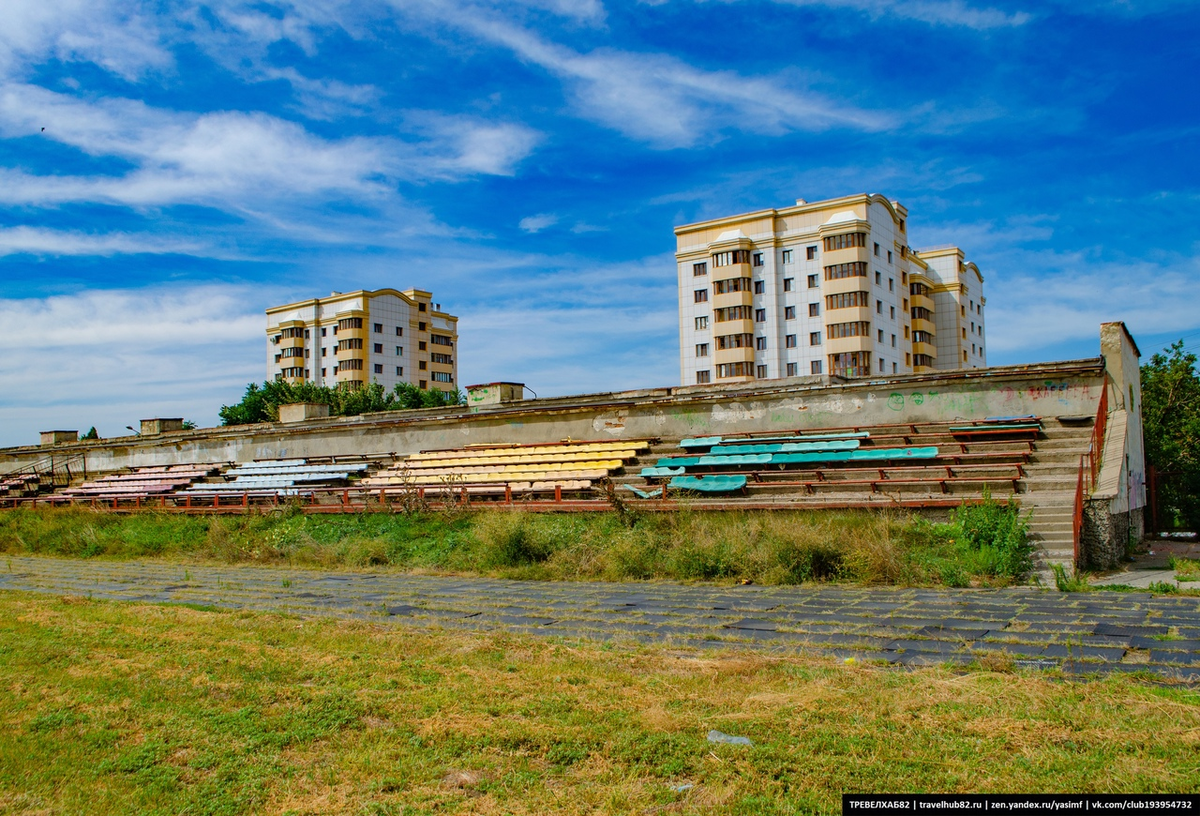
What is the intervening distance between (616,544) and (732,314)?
164ft

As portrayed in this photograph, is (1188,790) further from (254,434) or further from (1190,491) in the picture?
(254,434)

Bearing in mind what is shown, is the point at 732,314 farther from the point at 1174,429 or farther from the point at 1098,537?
the point at 1098,537

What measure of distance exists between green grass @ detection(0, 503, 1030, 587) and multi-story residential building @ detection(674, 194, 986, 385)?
148ft

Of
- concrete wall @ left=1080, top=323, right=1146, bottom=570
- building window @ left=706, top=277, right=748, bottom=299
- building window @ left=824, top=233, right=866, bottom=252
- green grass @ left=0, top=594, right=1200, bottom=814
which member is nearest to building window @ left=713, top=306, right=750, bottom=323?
building window @ left=706, top=277, right=748, bottom=299

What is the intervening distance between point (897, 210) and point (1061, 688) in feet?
212

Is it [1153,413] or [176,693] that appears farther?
[1153,413]

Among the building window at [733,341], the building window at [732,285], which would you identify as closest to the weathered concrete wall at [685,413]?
the building window at [733,341]

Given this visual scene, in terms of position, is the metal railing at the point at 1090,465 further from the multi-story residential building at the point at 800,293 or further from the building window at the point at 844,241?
the building window at the point at 844,241

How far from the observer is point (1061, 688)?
466 cm

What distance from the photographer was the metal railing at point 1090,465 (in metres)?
10.3

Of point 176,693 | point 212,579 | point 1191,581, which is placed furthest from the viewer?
point 212,579

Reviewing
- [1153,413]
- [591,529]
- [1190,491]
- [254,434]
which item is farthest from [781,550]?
[1153,413]

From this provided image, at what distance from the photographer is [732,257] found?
197 ft

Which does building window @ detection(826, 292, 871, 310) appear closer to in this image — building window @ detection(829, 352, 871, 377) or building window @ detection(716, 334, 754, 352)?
building window @ detection(829, 352, 871, 377)
